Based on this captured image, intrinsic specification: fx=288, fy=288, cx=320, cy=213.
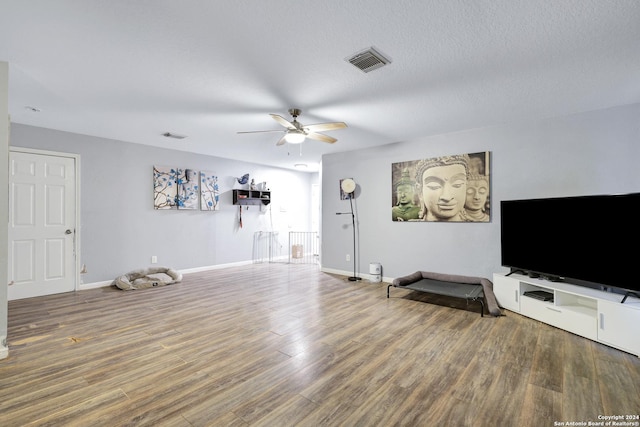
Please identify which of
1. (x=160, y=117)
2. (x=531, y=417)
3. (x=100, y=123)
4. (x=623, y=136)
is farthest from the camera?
(x=100, y=123)

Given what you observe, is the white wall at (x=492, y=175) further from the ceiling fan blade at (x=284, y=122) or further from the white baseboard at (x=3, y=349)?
the white baseboard at (x=3, y=349)

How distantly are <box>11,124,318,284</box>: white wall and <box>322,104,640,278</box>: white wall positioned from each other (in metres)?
2.38

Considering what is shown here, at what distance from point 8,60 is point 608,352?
597 cm

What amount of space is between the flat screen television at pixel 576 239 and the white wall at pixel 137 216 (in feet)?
18.4

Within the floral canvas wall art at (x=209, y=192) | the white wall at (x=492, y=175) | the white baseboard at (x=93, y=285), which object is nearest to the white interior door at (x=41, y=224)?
the white baseboard at (x=93, y=285)

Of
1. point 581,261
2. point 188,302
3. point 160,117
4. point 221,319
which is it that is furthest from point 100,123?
point 581,261

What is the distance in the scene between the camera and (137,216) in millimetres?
5480

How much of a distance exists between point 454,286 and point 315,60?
11.7 feet

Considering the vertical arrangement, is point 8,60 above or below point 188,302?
above

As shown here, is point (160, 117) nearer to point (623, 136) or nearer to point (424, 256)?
point (424, 256)

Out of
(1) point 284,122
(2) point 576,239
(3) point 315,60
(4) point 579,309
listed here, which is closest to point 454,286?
(4) point 579,309

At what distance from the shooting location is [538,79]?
112 inches

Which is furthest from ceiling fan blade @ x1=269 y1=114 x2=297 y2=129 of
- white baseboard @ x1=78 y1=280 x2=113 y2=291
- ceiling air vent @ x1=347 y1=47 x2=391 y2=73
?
white baseboard @ x1=78 y1=280 x2=113 y2=291

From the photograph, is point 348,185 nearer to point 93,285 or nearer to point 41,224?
point 93,285
